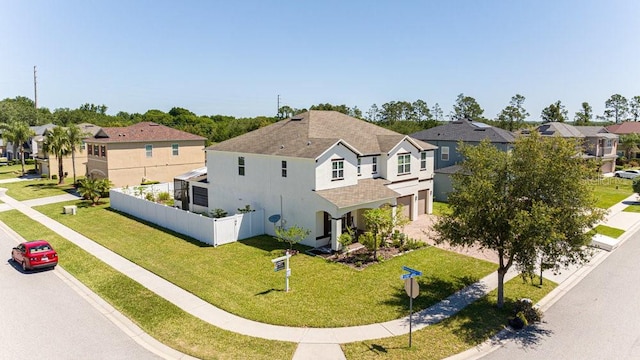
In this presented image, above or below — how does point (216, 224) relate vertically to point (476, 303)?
above

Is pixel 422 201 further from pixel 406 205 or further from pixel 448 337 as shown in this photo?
A: pixel 448 337

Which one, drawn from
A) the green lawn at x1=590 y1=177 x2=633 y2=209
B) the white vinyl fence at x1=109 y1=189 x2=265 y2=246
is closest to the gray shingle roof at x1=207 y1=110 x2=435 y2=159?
the white vinyl fence at x1=109 y1=189 x2=265 y2=246

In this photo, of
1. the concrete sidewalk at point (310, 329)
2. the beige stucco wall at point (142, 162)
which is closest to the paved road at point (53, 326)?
the concrete sidewalk at point (310, 329)

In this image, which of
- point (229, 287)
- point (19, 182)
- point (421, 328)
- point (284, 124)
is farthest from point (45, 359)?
point (19, 182)

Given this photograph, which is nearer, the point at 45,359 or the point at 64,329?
the point at 45,359

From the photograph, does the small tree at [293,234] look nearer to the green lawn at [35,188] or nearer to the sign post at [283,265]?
the sign post at [283,265]

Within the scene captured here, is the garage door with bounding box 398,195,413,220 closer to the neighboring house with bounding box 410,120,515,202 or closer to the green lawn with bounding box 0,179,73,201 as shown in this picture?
the neighboring house with bounding box 410,120,515,202

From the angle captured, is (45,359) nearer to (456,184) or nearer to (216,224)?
(216,224)
